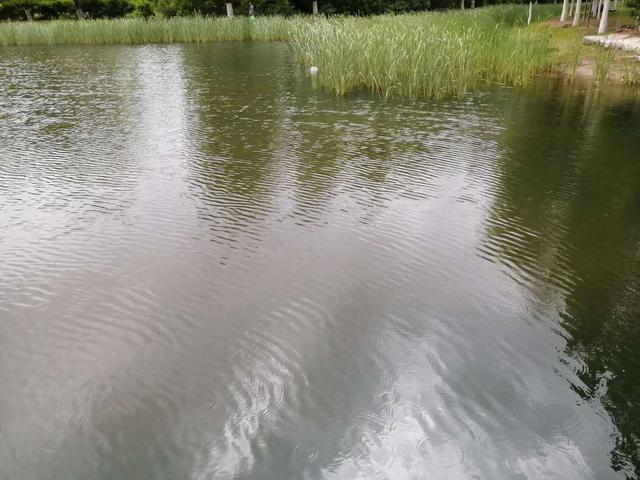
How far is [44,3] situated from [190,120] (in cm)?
2511

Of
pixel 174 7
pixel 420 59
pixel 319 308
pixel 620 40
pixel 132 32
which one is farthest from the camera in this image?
pixel 174 7

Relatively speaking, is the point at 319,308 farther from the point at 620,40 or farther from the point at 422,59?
the point at 620,40

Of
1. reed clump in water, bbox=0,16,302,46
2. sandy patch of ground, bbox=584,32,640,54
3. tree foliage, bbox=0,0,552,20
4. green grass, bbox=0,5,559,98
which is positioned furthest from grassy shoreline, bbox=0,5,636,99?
tree foliage, bbox=0,0,552,20

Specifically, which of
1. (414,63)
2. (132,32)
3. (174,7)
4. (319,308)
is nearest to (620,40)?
(414,63)

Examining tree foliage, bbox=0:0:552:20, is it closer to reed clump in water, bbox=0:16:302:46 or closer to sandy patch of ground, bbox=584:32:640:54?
reed clump in water, bbox=0:16:302:46

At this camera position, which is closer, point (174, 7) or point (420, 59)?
point (420, 59)

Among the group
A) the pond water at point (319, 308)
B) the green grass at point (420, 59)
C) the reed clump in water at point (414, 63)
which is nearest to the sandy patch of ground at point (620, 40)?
the green grass at point (420, 59)

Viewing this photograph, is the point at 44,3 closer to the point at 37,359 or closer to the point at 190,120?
the point at 190,120

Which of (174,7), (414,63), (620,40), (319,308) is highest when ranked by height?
(174,7)

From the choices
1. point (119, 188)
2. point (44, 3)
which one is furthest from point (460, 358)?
point (44, 3)

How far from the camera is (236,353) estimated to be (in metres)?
2.74

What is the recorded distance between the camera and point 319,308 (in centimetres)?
315

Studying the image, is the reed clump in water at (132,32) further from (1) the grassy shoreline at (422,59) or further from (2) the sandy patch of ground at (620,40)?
(2) the sandy patch of ground at (620,40)

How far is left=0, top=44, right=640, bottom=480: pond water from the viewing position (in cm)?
220
